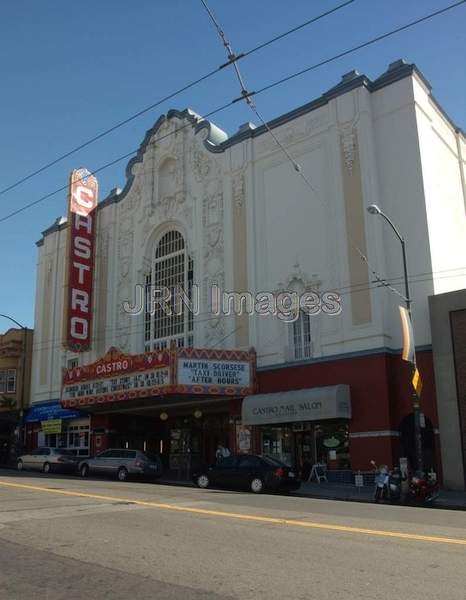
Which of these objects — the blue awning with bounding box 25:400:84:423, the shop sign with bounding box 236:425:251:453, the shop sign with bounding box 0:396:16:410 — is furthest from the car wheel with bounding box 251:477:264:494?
the shop sign with bounding box 0:396:16:410

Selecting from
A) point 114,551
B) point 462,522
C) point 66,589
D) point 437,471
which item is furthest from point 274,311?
point 66,589

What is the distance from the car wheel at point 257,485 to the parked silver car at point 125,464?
6757mm

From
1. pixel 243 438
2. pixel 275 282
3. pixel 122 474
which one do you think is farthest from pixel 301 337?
pixel 122 474

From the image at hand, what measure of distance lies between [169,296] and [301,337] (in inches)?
358

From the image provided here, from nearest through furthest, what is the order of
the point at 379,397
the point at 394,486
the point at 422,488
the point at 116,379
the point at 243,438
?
the point at 422,488 < the point at 394,486 < the point at 379,397 < the point at 243,438 < the point at 116,379

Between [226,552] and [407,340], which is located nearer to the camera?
[226,552]

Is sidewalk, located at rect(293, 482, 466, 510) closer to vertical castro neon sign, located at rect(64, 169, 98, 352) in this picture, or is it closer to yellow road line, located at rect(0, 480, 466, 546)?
yellow road line, located at rect(0, 480, 466, 546)

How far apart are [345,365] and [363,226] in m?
5.81

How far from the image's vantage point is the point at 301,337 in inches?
1108

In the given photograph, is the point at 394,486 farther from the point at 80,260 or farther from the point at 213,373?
the point at 80,260

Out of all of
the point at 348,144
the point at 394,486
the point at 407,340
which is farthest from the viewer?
the point at 348,144

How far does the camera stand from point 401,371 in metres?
24.8

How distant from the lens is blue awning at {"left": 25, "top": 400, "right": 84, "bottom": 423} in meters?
37.6

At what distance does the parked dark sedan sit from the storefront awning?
3630mm
